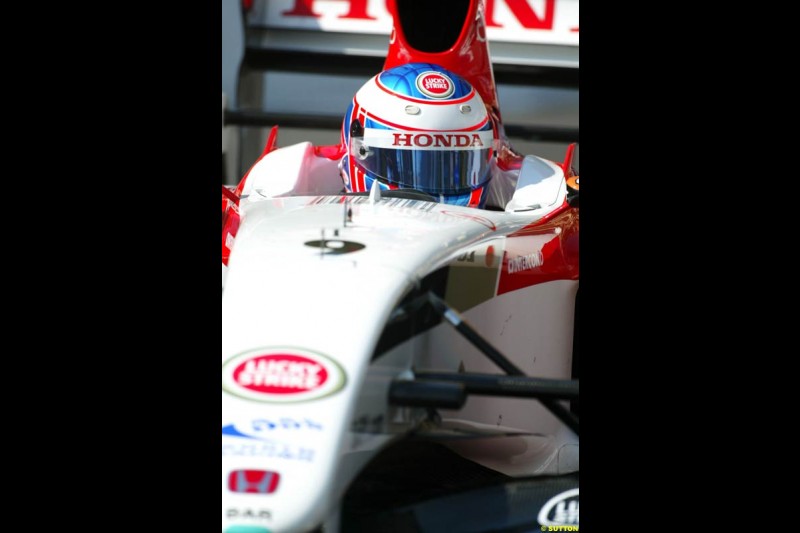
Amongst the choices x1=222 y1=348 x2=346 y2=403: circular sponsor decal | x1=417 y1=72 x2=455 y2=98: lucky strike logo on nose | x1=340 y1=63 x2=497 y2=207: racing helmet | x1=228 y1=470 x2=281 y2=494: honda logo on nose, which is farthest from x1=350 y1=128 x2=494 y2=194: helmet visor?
x1=228 y1=470 x2=281 y2=494: honda logo on nose

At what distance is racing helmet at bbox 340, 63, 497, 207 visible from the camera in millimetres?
Result: 2785

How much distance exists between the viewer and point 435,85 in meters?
2.93

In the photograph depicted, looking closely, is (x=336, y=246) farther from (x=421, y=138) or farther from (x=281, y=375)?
(x=421, y=138)

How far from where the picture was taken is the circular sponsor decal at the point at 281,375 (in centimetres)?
161

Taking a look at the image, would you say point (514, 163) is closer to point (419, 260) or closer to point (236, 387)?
point (419, 260)

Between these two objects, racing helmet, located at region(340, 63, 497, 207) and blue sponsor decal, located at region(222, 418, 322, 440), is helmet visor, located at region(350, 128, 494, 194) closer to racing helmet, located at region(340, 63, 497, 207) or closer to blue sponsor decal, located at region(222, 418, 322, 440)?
racing helmet, located at region(340, 63, 497, 207)

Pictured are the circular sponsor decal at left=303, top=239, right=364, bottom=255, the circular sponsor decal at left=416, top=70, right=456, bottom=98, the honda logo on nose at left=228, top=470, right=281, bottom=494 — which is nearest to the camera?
the honda logo on nose at left=228, top=470, right=281, bottom=494

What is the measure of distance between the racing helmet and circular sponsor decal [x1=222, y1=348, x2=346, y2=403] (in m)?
1.21

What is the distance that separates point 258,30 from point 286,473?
3974 millimetres

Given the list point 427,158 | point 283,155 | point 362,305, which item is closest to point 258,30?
point 283,155

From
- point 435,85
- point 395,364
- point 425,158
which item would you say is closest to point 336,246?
point 395,364

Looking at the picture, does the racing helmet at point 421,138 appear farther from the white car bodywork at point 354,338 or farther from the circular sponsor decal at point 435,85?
the white car bodywork at point 354,338

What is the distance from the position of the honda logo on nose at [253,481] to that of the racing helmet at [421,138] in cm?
137

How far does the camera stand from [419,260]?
1940mm
